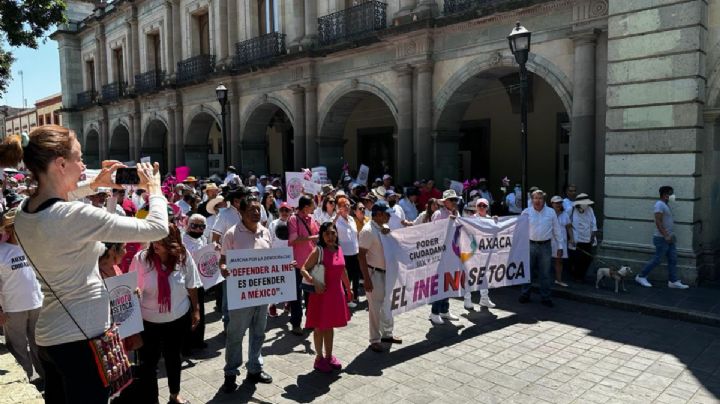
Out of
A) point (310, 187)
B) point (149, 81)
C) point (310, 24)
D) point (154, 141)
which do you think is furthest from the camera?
point (154, 141)

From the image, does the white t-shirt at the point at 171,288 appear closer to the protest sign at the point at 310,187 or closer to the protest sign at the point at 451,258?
the protest sign at the point at 451,258

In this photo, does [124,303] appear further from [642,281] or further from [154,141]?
[154,141]

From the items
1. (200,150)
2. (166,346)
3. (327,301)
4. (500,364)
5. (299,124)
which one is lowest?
(500,364)

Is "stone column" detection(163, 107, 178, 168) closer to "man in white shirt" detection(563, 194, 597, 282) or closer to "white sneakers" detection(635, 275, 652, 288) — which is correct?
"man in white shirt" detection(563, 194, 597, 282)

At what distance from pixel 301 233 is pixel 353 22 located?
11.5 m

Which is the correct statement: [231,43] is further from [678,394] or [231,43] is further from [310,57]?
[678,394]

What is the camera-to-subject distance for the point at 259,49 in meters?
20.5

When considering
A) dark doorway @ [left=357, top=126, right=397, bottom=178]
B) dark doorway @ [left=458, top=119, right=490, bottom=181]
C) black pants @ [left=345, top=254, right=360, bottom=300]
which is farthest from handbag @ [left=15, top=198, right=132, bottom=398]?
dark doorway @ [left=357, top=126, right=397, bottom=178]

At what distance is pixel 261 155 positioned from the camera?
74.9ft

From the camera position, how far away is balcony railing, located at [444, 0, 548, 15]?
1227 centimetres

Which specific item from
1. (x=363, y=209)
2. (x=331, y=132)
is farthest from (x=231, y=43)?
(x=363, y=209)

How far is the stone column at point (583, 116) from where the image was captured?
11.2 m

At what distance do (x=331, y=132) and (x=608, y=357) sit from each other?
1401cm

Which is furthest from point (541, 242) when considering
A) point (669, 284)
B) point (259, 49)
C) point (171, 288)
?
point (259, 49)
